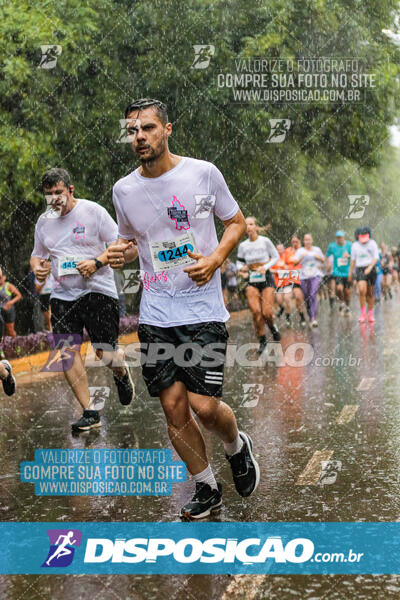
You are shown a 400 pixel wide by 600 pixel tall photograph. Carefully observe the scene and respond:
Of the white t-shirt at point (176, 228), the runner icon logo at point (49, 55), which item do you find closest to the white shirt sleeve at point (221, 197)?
A: the white t-shirt at point (176, 228)

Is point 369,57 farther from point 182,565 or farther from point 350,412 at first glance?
A: point 182,565

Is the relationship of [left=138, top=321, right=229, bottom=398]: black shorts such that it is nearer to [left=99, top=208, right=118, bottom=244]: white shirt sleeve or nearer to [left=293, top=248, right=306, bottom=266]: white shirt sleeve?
[left=99, top=208, right=118, bottom=244]: white shirt sleeve

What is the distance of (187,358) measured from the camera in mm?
5070

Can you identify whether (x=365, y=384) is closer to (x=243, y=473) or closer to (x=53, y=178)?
(x=53, y=178)

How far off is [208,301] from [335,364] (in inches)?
265

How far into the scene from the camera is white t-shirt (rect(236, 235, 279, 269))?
1299 centimetres

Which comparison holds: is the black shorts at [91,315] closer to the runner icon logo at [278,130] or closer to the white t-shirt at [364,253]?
the white t-shirt at [364,253]

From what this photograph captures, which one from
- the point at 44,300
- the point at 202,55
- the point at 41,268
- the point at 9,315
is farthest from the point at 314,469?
the point at 202,55

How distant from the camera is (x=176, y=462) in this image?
21.5 ft

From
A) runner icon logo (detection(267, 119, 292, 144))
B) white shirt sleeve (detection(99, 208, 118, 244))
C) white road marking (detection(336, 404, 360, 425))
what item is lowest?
runner icon logo (detection(267, 119, 292, 144))

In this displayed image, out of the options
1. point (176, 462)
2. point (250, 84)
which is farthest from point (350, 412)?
point (250, 84)

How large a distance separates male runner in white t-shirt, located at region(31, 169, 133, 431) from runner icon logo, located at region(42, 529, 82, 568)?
2837 mm

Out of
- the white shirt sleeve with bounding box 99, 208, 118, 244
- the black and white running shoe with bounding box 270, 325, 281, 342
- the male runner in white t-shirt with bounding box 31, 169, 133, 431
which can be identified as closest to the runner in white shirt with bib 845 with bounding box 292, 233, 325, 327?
the black and white running shoe with bounding box 270, 325, 281, 342

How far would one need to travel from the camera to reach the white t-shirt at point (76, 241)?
7.62m
